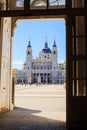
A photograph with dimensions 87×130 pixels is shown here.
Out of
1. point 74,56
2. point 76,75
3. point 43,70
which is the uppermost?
point 43,70

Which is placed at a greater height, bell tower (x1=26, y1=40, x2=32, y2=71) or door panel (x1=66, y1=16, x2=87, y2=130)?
bell tower (x1=26, y1=40, x2=32, y2=71)

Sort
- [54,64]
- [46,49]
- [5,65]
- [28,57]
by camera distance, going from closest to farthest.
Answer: [5,65]
[54,64]
[28,57]
[46,49]

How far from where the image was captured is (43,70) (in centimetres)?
10562

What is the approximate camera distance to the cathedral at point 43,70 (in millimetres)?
104438

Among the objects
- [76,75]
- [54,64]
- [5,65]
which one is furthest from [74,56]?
[54,64]

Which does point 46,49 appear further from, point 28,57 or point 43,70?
point 43,70

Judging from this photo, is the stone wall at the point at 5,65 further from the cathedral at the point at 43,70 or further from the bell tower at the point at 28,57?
the bell tower at the point at 28,57

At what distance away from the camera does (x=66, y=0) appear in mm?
6633

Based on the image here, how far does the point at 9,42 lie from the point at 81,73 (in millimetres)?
3886

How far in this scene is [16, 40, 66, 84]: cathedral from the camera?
104 metres

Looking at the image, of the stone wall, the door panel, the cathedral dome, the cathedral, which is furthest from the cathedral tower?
the door panel

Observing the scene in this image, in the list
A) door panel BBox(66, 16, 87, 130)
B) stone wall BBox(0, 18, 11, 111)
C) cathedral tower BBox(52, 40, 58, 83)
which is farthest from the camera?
cathedral tower BBox(52, 40, 58, 83)

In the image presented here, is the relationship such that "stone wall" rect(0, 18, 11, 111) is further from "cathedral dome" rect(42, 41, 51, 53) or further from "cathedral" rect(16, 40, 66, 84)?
"cathedral dome" rect(42, 41, 51, 53)

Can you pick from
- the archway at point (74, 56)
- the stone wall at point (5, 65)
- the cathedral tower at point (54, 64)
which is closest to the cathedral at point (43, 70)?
the cathedral tower at point (54, 64)
